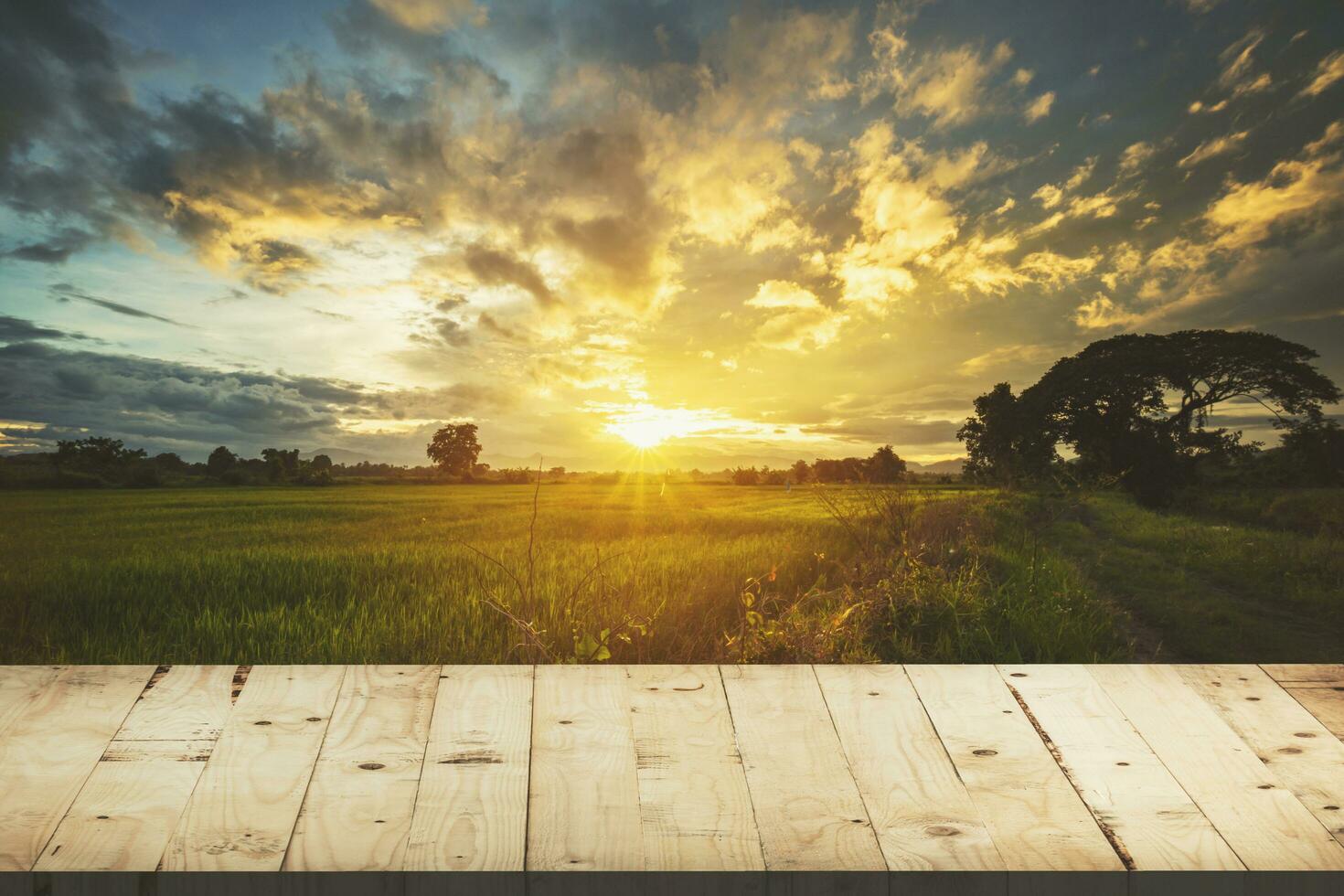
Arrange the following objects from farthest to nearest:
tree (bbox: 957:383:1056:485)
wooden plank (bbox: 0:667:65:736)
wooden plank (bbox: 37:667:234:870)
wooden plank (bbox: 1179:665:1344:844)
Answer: tree (bbox: 957:383:1056:485)
wooden plank (bbox: 0:667:65:736)
wooden plank (bbox: 1179:665:1344:844)
wooden plank (bbox: 37:667:234:870)

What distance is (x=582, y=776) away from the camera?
2.04 m

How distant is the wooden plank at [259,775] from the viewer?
1.73m

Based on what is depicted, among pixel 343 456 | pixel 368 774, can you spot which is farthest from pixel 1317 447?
pixel 343 456

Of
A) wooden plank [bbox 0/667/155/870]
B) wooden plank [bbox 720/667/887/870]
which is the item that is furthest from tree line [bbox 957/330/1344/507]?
wooden plank [bbox 0/667/155/870]

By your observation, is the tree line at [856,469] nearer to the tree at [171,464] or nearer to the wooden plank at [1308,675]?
the wooden plank at [1308,675]

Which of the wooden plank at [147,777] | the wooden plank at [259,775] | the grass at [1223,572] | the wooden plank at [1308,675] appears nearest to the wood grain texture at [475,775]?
the wooden plank at [259,775]

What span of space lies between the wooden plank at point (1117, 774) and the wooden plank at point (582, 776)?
122 centimetres

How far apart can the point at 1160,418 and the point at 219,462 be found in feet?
25.5

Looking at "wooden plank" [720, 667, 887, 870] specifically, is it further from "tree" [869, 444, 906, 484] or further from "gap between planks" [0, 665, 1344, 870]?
"tree" [869, 444, 906, 484]

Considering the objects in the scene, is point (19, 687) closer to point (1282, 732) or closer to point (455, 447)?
point (455, 447)

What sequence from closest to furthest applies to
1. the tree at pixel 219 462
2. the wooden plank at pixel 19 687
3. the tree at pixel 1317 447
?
the wooden plank at pixel 19 687
the tree at pixel 1317 447
the tree at pixel 219 462

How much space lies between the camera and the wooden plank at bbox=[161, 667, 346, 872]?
A: 1.73m

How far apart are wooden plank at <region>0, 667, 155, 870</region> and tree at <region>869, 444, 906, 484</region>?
5321 millimetres

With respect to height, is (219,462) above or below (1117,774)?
above
